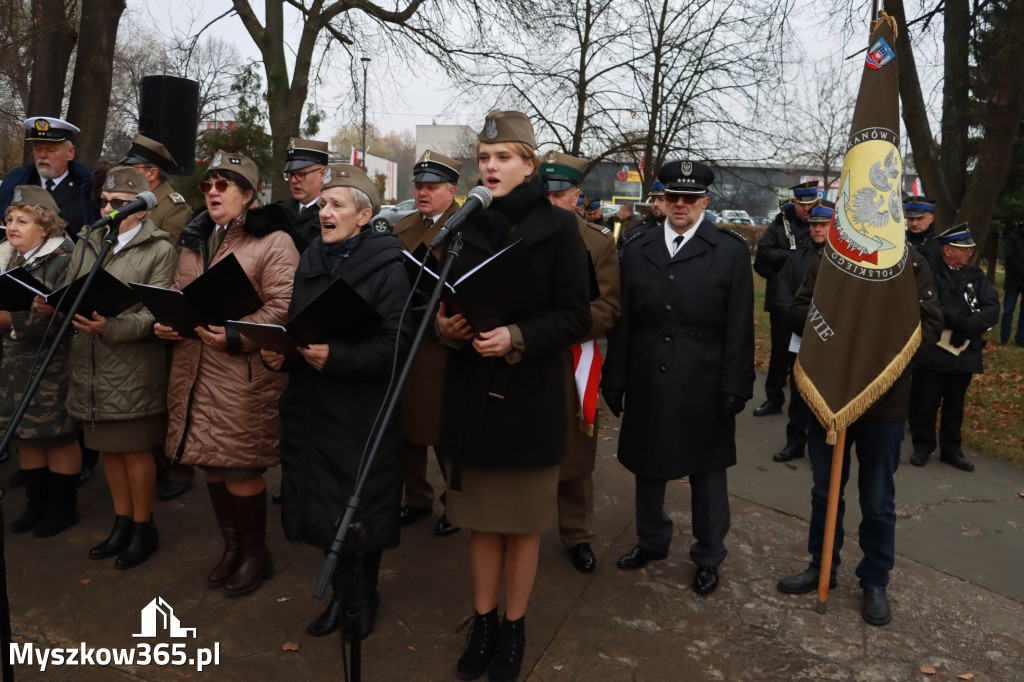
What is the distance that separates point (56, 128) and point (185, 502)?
2.76 m

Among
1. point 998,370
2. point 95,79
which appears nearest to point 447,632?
point 95,79

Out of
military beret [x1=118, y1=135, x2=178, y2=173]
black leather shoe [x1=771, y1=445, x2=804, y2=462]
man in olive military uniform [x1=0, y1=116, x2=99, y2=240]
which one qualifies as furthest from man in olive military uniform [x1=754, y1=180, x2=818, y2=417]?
man in olive military uniform [x1=0, y1=116, x2=99, y2=240]

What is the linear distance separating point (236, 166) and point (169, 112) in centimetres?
495

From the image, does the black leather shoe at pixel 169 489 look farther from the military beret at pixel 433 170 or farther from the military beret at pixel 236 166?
the military beret at pixel 433 170

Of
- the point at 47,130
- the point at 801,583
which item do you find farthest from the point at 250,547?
the point at 47,130

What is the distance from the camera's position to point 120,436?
13.7 feet

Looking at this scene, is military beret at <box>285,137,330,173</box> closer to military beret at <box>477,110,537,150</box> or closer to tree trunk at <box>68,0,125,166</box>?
military beret at <box>477,110,537,150</box>

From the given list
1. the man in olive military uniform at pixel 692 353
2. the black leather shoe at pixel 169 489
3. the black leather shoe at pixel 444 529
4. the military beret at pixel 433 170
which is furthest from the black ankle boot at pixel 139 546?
the man in olive military uniform at pixel 692 353

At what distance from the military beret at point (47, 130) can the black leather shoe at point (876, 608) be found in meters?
5.68

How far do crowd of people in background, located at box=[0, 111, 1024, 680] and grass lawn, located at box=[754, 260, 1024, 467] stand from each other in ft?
12.4

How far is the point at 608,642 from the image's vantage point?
3.60 metres

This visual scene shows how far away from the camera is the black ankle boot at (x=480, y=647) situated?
328 centimetres

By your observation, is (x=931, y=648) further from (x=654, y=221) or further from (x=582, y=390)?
(x=654, y=221)

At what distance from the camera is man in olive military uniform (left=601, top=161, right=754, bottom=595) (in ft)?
13.3
